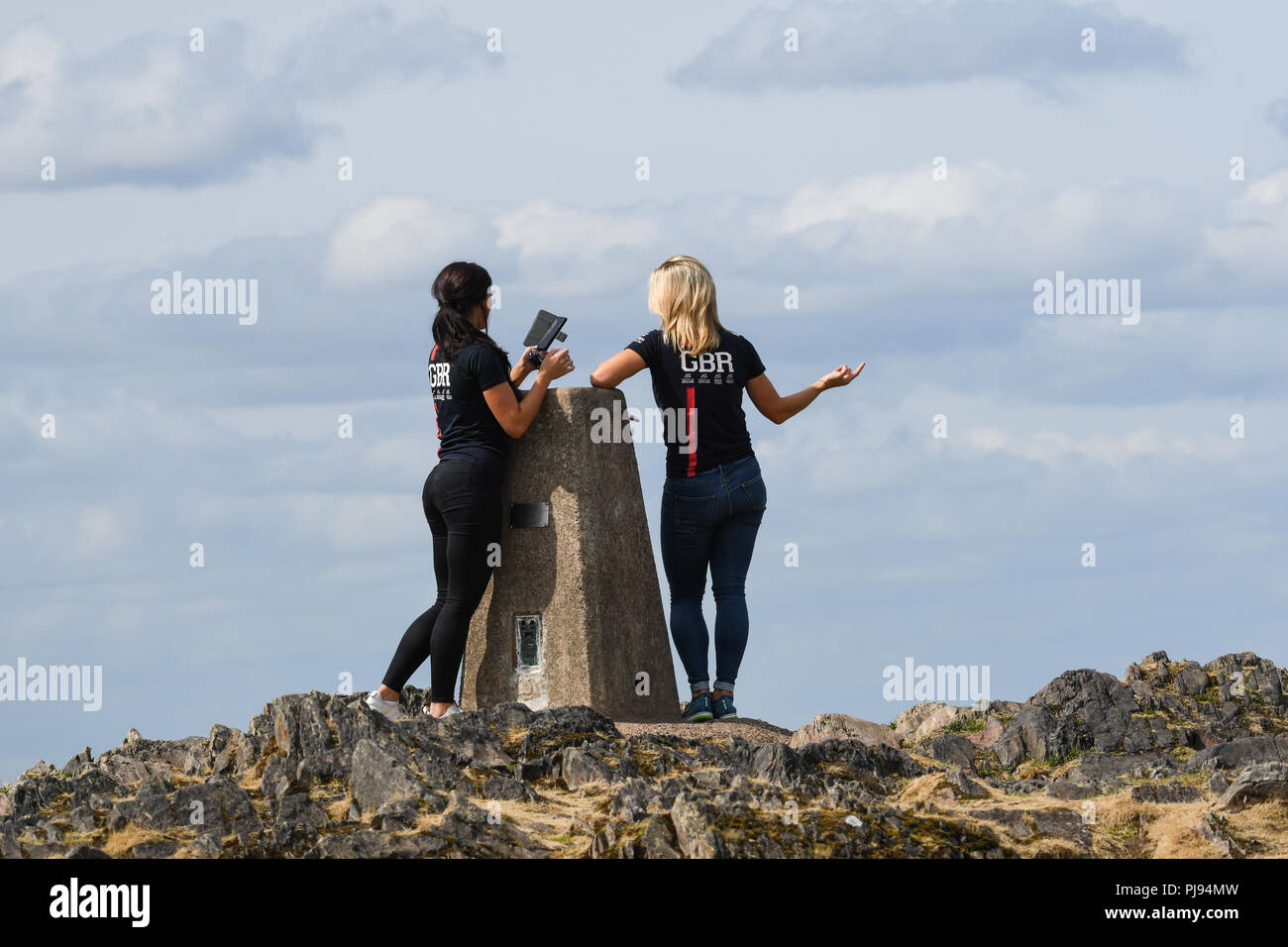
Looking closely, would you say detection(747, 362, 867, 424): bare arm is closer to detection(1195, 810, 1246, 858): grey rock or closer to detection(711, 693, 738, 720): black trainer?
detection(711, 693, 738, 720): black trainer

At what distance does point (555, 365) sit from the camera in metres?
11.8

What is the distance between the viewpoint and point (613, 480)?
1280 cm

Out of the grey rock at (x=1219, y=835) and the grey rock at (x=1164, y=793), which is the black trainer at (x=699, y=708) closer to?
the grey rock at (x=1164, y=793)

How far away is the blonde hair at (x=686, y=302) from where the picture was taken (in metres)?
11.8

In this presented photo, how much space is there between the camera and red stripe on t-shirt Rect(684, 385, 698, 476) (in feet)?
39.2

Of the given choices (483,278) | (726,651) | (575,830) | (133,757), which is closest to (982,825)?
(575,830)

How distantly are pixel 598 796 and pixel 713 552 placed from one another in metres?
2.73

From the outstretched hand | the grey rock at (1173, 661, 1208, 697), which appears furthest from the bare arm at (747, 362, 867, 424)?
the grey rock at (1173, 661, 1208, 697)

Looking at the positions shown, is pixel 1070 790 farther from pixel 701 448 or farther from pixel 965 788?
pixel 701 448

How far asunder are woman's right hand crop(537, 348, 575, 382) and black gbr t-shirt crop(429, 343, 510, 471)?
0.91 feet

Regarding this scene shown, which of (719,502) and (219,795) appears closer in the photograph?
(219,795)

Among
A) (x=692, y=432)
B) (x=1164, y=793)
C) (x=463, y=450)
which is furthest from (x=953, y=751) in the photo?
(x=463, y=450)
